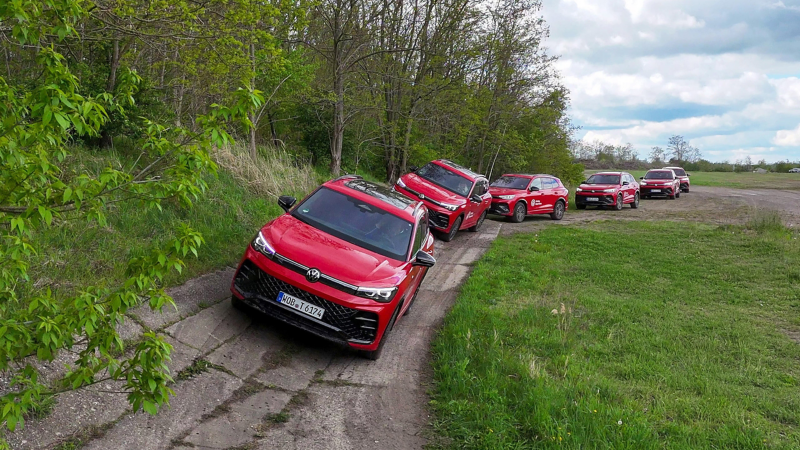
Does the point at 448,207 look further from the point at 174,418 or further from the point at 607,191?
the point at 607,191

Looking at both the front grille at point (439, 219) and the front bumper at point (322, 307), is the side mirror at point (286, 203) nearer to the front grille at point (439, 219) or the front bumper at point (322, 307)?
the front bumper at point (322, 307)

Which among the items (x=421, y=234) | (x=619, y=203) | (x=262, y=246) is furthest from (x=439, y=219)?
(x=619, y=203)

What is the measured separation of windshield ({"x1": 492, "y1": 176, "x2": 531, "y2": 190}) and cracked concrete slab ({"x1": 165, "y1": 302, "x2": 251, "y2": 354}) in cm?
1540

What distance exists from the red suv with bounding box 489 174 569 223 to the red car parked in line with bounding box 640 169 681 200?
47.4 ft

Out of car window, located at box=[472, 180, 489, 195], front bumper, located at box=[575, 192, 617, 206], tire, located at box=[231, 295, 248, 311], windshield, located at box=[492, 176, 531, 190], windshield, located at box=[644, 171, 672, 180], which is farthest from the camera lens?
windshield, located at box=[644, 171, 672, 180]

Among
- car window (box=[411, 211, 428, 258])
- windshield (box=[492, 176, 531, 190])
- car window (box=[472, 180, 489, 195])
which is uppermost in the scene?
car window (box=[411, 211, 428, 258])

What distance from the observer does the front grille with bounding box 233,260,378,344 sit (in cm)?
636

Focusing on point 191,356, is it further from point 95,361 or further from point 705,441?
point 705,441

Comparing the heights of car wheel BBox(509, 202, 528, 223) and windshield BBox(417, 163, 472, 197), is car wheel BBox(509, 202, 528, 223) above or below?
below

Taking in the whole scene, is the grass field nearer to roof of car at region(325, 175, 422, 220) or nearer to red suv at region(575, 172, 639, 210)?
red suv at region(575, 172, 639, 210)

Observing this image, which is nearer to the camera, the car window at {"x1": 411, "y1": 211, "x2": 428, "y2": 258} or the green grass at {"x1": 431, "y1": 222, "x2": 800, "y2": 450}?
the green grass at {"x1": 431, "y1": 222, "x2": 800, "y2": 450}

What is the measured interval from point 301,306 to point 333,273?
0.49m

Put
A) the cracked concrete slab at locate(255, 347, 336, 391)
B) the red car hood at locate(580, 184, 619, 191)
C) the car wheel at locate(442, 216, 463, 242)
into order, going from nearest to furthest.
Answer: the cracked concrete slab at locate(255, 347, 336, 391) → the car wheel at locate(442, 216, 463, 242) → the red car hood at locate(580, 184, 619, 191)

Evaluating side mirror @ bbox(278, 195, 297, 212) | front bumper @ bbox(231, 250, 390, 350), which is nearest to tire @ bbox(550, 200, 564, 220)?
side mirror @ bbox(278, 195, 297, 212)
